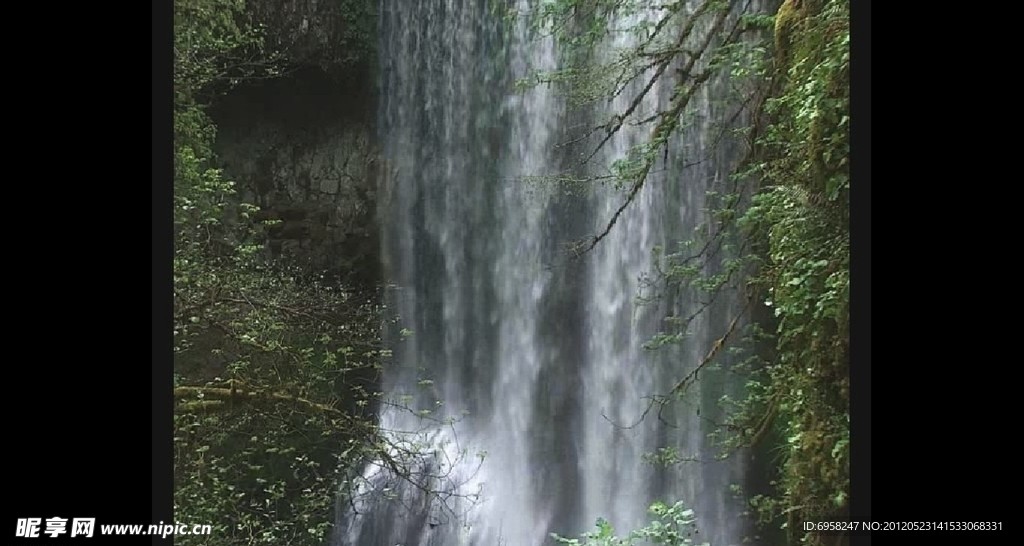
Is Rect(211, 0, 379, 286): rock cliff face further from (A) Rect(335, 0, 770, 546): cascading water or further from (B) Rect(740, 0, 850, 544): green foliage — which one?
(B) Rect(740, 0, 850, 544): green foliage

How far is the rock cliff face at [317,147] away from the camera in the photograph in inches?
286

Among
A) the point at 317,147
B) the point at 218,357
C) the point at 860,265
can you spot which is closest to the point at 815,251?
the point at 860,265

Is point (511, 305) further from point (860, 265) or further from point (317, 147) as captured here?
point (860, 265)

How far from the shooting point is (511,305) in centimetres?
759

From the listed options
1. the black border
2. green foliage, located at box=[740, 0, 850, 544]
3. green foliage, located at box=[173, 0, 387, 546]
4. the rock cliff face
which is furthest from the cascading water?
the black border

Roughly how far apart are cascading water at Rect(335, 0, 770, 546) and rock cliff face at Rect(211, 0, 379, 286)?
26 cm

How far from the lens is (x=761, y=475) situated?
604 cm

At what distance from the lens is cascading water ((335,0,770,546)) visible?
21.8 ft

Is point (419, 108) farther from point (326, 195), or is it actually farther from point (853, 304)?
point (853, 304)

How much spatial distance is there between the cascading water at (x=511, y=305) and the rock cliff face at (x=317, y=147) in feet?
0.85

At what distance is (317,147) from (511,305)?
2740 mm

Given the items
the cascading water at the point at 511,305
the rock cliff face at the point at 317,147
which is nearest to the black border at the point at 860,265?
the cascading water at the point at 511,305
